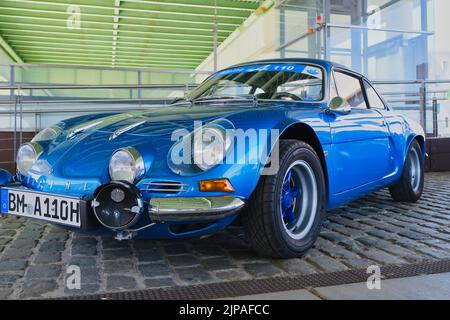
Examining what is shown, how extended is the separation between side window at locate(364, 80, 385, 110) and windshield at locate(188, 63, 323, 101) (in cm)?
84

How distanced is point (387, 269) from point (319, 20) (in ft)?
24.7

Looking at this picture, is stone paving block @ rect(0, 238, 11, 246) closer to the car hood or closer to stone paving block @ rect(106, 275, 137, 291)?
the car hood

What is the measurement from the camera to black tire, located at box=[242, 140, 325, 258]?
2377mm

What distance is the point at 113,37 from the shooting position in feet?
60.6

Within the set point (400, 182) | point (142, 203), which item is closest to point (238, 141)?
point (142, 203)

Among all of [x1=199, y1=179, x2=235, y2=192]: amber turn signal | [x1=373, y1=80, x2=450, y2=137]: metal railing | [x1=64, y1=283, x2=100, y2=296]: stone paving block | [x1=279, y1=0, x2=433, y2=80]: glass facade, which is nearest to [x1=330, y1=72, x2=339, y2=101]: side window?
[x1=199, y1=179, x2=235, y2=192]: amber turn signal

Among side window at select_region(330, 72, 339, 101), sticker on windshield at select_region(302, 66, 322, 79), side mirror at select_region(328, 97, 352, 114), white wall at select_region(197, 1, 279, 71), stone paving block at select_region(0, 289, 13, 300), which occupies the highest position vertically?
white wall at select_region(197, 1, 279, 71)

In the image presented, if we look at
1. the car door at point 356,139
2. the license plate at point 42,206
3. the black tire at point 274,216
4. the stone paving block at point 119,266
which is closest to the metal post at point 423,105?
the car door at point 356,139

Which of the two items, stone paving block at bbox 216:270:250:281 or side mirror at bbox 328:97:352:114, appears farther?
side mirror at bbox 328:97:352:114

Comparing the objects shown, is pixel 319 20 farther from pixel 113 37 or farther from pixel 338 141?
pixel 113 37

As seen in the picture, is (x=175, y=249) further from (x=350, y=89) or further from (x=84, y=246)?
(x=350, y=89)

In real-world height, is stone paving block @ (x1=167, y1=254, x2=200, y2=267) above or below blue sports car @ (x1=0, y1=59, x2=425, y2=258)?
below

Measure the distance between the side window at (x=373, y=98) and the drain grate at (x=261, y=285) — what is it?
1877 mm
